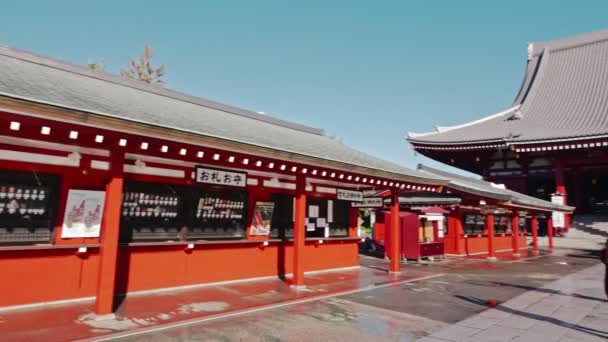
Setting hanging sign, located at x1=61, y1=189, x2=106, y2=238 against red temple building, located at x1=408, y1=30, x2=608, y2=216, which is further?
red temple building, located at x1=408, y1=30, x2=608, y2=216

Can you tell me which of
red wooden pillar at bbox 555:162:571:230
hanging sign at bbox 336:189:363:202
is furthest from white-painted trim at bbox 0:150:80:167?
red wooden pillar at bbox 555:162:571:230

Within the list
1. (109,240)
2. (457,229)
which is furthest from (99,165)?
(457,229)

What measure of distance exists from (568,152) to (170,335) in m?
28.6

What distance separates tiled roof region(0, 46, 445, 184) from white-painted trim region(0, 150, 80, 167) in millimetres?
1354

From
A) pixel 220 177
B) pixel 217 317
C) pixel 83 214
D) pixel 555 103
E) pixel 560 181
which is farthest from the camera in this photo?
pixel 555 103

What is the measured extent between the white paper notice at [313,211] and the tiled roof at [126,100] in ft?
7.64

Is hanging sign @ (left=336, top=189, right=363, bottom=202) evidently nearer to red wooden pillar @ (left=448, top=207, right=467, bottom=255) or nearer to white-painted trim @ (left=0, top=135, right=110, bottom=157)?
white-painted trim @ (left=0, top=135, right=110, bottom=157)

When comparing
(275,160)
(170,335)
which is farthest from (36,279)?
(275,160)

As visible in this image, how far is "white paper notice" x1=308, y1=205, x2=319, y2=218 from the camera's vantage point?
40.1 feet

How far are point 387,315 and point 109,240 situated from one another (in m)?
5.28

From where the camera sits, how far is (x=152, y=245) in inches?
334

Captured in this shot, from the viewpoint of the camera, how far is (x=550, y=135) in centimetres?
2388

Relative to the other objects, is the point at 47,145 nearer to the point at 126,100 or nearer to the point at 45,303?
the point at 126,100

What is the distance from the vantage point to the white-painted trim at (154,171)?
8266mm
